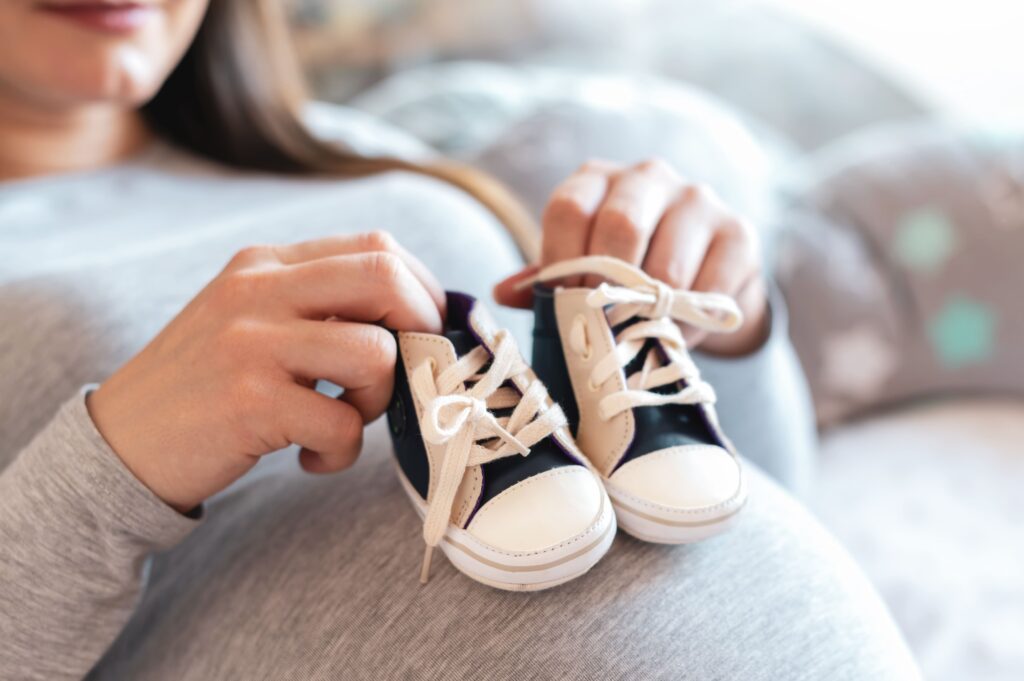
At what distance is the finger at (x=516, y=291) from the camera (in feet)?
2.30

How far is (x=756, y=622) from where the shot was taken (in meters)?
0.54

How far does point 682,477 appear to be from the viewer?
21.9 inches

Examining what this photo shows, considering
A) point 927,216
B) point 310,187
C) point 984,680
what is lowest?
point 984,680

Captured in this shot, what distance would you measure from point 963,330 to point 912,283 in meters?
0.11

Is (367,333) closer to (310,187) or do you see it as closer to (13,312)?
(13,312)

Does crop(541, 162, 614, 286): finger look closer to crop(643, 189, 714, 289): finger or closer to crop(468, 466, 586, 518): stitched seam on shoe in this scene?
crop(643, 189, 714, 289): finger

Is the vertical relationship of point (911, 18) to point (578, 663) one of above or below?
above

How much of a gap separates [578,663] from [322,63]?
5.27 feet

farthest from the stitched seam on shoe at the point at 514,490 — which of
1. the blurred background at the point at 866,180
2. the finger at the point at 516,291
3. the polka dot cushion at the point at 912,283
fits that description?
the polka dot cushion at the point at 912,283

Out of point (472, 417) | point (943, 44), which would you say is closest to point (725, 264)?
point (472, 417)

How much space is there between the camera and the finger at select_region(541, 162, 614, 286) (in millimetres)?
675

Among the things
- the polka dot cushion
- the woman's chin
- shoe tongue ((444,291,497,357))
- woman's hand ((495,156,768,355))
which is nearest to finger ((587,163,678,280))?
woman's hand ((495,156,768,355))

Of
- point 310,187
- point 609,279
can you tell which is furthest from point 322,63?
point 609,279

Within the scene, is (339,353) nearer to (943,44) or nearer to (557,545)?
(557,545)
